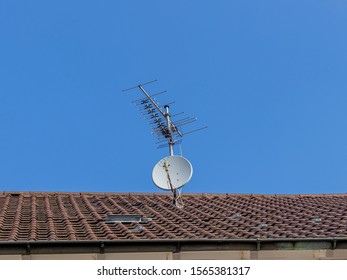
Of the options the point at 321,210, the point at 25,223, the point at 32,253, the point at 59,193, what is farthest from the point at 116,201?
the point at 32,253

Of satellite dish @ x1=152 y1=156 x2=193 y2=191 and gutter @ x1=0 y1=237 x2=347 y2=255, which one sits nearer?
gutter @ x1=0 y1=237 x2=347 y2=255

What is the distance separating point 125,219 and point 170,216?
1.52 m

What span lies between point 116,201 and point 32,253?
22.2ft

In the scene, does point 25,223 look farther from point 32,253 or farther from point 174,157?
point 174,157

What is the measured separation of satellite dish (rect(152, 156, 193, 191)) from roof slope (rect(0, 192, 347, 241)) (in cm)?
60

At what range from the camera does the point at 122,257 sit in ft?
42.1

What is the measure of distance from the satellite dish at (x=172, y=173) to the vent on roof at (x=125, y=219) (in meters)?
2.49

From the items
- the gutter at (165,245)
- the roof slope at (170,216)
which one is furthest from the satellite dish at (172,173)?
the gutter at (165,245)

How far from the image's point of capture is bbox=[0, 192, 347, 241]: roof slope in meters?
14.0

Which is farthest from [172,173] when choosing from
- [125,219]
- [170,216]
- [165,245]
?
[165,245]

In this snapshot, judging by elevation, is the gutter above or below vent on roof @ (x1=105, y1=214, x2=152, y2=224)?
below

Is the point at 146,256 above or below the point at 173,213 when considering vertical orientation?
below

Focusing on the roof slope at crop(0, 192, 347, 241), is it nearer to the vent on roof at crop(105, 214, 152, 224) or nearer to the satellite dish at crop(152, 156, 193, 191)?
the vent on roof at crop(105, 214, 152, 224)

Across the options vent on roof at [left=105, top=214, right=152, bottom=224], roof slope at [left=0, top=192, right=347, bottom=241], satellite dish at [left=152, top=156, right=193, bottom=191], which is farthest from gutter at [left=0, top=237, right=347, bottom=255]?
satellite dish at [left=152, top=156, right=193, bottom=191]
